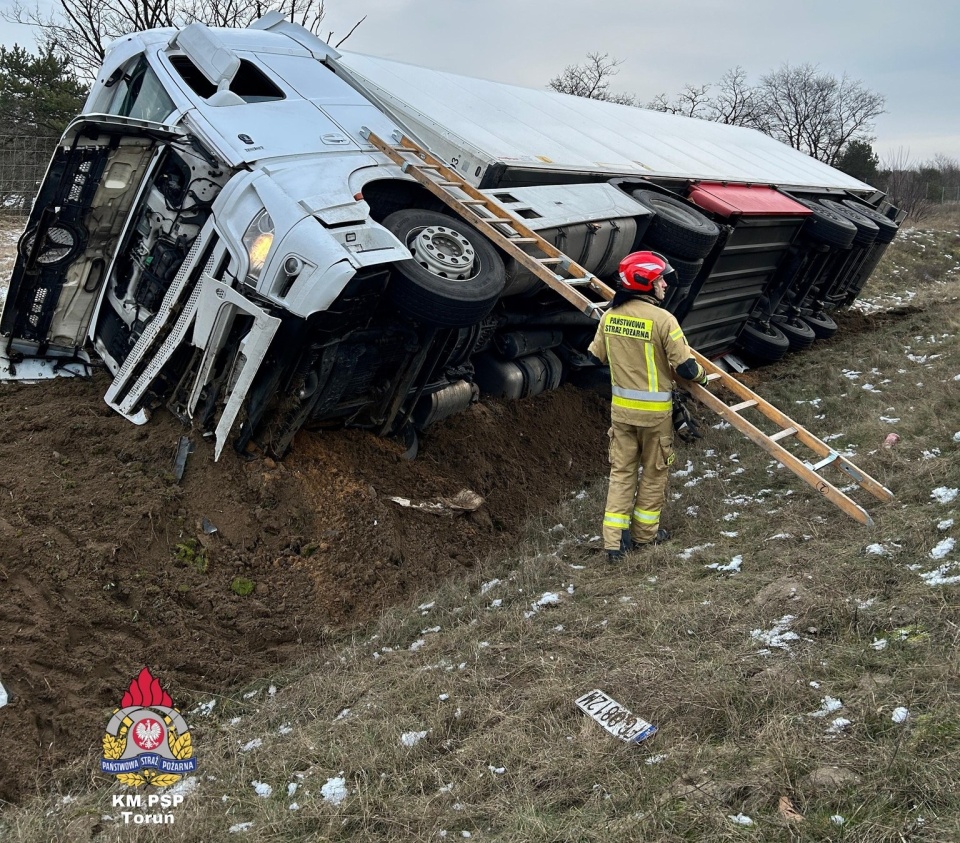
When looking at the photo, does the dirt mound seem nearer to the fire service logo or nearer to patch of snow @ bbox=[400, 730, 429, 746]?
the fire service logo

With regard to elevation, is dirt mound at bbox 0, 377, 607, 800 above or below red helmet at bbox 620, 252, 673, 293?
→ below

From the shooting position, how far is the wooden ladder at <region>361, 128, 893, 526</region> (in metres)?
4.26

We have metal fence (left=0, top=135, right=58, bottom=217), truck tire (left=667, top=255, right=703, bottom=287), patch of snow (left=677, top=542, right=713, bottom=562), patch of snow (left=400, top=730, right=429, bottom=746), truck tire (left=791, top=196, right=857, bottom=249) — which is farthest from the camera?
metal fence (left=0, top=135, right=58, bottom=217)

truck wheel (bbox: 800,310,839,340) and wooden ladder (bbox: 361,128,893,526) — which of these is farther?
truck wheel (bbox: 800,310,839,340)

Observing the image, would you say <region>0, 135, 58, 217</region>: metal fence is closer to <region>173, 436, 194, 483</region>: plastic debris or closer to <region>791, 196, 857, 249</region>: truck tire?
<region>173, 436, 194, 483</region>: plastic debris

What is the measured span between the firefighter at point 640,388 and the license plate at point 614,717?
4.98 feet

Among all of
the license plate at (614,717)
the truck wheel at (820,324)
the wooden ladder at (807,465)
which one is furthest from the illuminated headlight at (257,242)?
the truck wheel at (820,324)

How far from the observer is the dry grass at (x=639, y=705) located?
2256 millimetres

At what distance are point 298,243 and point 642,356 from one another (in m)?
1.80

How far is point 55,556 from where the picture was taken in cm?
415

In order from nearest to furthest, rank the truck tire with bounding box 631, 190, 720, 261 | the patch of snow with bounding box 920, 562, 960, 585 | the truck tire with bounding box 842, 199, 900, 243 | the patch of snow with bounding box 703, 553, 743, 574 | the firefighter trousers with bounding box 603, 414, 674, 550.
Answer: the patch of snow with bounding box 920, 562, 960, 585, the patch of snow with bounding box 703, 553, 743, 574, the firefighter trousers with bounding box 603, 414, 674, 550, the truck tire with bounding box 631, 190, 720, 261, the truck tire with bounding box 842, 199, 900, 243

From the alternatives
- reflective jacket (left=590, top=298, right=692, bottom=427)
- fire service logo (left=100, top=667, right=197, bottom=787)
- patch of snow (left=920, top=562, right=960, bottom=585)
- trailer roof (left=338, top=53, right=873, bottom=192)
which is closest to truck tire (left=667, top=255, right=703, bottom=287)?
trailer roof (left=338, top=53, right=873, bottom=192)

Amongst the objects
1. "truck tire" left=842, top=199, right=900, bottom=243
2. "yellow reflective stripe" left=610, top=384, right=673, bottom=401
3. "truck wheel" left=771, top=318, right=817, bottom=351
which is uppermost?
"truck tire" left=842, top=199, right=900, bottom=243

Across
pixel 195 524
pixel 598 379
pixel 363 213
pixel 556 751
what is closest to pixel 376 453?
pixel 195 524
